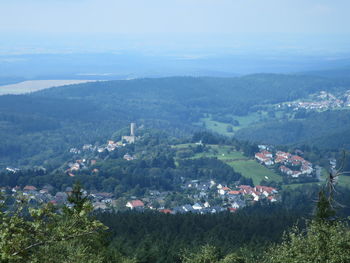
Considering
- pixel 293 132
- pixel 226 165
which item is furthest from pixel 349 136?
pixel 226 165

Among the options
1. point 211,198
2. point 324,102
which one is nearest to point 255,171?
point 211,198

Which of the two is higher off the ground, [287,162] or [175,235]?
[175,235]

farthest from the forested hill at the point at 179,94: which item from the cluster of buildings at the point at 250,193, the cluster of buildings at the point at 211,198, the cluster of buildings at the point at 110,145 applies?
the cluster of buildings at the point at 250,193

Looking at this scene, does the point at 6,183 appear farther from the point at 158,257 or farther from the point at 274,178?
the point at 158,257

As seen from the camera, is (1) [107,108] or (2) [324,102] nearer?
(1) [107,108]

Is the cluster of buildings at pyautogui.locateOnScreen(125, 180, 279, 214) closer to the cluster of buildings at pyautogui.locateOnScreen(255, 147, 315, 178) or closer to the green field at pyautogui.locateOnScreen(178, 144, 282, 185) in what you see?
the green field at pyautogui.locateOnScreen(178, 144, 282, 185)

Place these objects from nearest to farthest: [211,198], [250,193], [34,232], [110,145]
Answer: [34,232] < [211,198] < [250,193] < [110,145]

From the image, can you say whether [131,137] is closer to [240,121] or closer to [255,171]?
[255,171]

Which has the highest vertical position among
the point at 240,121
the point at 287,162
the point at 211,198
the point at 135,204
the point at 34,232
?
the point at 34,232

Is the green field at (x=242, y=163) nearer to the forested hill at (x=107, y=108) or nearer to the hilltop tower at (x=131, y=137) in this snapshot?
the hilltop tower at (x=131, y=137)
